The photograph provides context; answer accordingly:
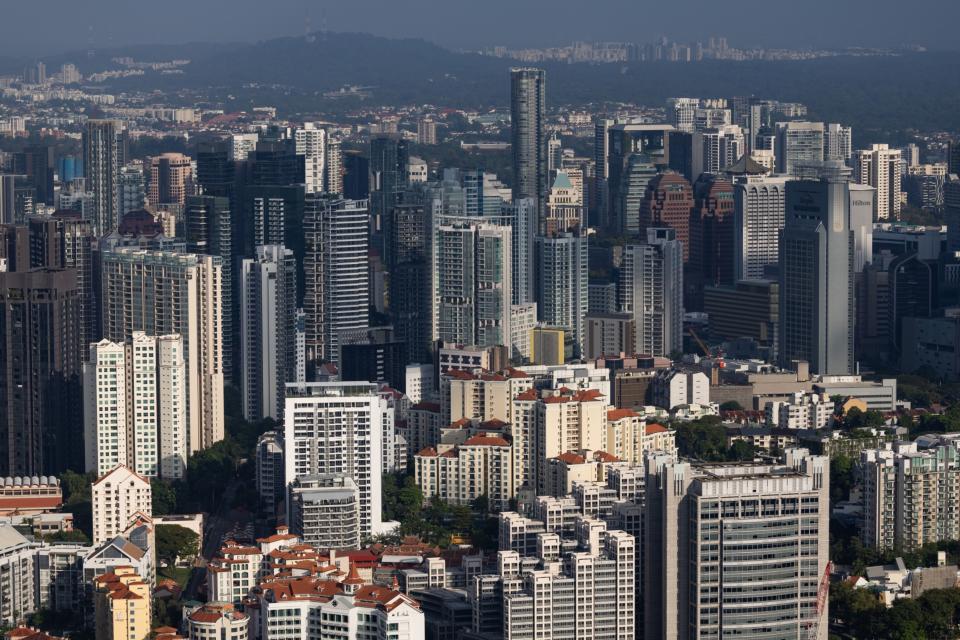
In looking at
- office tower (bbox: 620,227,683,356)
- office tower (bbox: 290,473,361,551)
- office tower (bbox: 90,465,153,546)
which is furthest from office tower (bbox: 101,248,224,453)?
office tower (bbox: 620,227,683,356)

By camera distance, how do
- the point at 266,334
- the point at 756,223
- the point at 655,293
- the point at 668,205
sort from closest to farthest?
the point at 266,334
the point at 655,293
the point at 756,223
the point at 668,205

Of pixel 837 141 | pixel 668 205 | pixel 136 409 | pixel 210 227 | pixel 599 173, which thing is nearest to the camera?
pixel 136 409

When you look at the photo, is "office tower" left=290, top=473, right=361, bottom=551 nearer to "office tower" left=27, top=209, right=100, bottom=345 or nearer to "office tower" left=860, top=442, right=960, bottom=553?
"office tower" left=860, top=442, right=960, bottom=553

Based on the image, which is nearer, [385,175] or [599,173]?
[385,175]

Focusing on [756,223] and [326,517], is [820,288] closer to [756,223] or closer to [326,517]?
[756,223]

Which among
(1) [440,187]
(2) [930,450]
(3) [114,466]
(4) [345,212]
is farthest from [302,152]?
(2) [930,450]

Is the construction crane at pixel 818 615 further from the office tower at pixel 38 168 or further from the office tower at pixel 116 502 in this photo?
the office tower at pixel 38 168

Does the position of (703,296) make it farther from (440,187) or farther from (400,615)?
(400,615)

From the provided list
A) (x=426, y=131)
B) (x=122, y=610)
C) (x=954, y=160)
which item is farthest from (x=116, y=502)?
(x=426, y=131)
